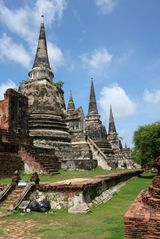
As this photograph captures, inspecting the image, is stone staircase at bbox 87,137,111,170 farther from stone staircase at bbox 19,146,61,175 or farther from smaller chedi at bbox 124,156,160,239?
smaller chedi at bbox 124,156,160,239

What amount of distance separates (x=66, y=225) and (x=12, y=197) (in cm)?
391

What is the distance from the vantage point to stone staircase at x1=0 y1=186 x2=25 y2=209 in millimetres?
10608

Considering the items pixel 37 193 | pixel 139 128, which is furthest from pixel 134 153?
pixel 37 193

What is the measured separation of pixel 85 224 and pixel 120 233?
55.9 inches

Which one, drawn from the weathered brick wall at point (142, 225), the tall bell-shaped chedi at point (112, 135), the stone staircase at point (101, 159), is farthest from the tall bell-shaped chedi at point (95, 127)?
the weathered brick wall at point (142, 225)

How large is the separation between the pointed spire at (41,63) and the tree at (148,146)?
13756mm

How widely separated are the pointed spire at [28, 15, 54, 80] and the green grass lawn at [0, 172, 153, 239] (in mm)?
26683

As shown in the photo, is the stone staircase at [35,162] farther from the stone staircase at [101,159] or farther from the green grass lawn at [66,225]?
the stone staircase at [101,159]

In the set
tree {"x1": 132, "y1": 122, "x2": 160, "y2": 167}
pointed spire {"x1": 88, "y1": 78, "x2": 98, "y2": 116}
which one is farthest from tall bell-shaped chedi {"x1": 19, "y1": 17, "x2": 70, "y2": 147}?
pointed spire {"x1": 88, "y1": 78, "x2": 98, "y2": 116}

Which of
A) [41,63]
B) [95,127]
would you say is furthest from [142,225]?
[95,127]

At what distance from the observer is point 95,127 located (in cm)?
4069

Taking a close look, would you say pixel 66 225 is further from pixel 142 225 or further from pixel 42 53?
pixel 42 53

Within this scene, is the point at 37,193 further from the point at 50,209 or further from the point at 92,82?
the point at 92,82

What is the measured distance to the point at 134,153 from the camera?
90.5ft
